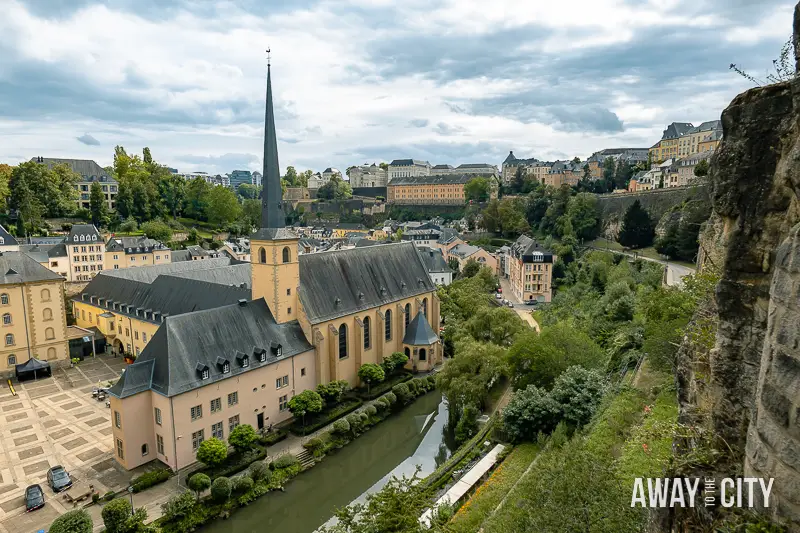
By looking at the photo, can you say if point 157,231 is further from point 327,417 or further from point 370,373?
point 327,417

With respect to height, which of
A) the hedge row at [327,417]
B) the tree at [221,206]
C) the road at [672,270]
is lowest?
the hedge row at [327,417]

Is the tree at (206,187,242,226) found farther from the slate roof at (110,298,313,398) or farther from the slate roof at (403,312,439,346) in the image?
the slate roof at (110,298,313,398)

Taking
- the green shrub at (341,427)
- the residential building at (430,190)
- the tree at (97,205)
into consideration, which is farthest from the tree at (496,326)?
the residential building at (430,190)

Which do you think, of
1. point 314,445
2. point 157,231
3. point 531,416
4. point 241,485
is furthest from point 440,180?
point 241,485

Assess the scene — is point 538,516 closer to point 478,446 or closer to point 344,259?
point 478,446

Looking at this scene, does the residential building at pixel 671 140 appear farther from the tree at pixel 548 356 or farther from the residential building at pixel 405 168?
the residential building at pixel 405 168
